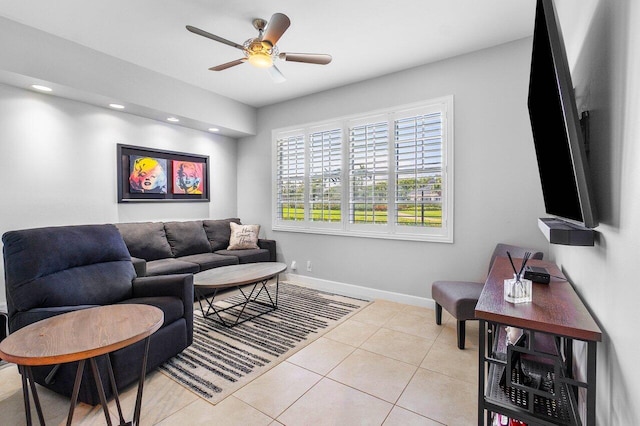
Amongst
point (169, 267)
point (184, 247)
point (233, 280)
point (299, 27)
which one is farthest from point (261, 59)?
point (184, 247)

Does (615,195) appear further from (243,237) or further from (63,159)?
(63,159)

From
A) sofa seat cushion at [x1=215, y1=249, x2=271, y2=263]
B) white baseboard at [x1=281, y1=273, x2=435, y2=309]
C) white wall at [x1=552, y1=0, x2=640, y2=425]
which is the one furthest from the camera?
sofa seat cushion at [x1=215, y1=249, x2=271, y2=263]

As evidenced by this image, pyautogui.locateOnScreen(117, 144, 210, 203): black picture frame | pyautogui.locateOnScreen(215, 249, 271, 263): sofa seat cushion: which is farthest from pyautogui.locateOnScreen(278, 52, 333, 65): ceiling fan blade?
pyautogui.locateOnScreen(215, 249, 271, 263): sofa seat cushion

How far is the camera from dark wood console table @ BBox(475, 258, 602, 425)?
105cm

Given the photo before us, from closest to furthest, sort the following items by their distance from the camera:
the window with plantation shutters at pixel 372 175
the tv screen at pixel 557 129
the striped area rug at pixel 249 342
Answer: the tv screen at pixel 557 129 → the striped area rug at pixel 249 342 → the window with plantation shutters at pixel 372 175

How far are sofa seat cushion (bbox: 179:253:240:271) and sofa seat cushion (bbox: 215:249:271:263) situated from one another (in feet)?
0.38

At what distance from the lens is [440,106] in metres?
3.36

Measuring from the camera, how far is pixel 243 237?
4.70m

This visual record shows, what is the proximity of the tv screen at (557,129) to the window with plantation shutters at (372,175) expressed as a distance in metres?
1.67

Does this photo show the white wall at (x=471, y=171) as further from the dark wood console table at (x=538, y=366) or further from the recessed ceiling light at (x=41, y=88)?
the recessed ceiling light at (x=41, y=88)

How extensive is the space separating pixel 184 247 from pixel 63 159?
5.51ft

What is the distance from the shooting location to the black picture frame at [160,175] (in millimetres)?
3920

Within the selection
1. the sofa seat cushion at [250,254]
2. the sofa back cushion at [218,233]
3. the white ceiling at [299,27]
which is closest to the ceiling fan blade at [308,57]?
the white ceiling at [299,27]

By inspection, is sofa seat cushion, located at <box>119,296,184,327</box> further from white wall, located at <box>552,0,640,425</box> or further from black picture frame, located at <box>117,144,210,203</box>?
white wall, located at <box>552,0,640,425</box>
